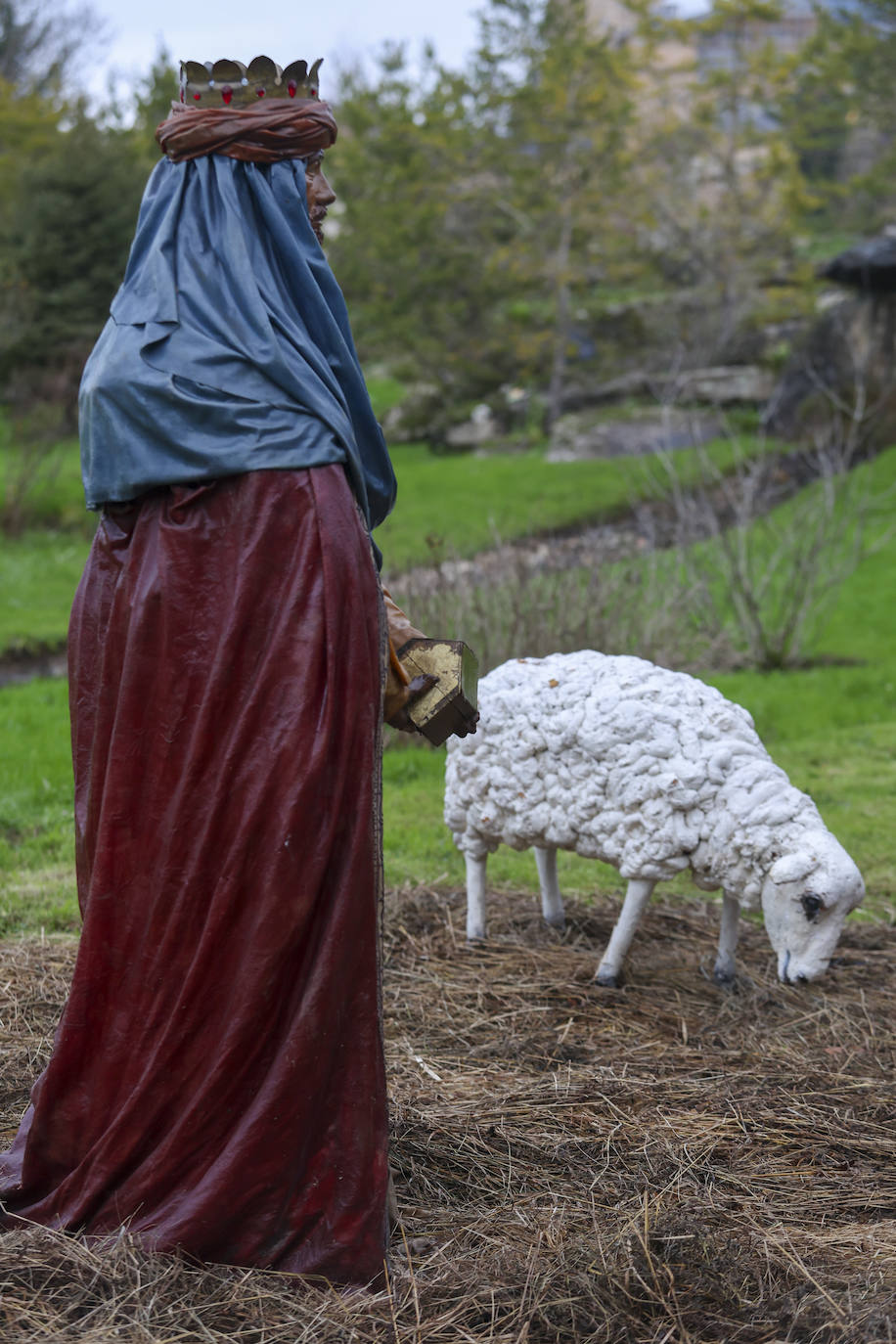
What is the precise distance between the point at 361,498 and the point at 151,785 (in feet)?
2.70

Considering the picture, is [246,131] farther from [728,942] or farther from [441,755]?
[441,755]

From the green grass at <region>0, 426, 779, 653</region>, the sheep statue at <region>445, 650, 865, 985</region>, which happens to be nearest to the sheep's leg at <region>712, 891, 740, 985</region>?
the sheep statue at <region>445, 650, 865, 985</region>

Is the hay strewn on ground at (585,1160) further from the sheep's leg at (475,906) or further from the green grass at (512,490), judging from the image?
the green grass at (512,490)

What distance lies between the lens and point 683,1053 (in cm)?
486

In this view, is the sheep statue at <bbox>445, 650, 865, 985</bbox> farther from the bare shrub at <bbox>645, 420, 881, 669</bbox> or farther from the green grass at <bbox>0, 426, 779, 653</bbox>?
the bare shrub at <bbox>645, 420, 881, 669</bbox>

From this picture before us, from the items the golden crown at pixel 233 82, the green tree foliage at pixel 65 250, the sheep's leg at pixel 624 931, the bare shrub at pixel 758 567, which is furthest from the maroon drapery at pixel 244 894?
the green tree foliage at pixel 65 250

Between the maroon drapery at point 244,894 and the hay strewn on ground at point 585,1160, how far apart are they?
17cm

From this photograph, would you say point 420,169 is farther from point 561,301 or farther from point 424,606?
point 424,606

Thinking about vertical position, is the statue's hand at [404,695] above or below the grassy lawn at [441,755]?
above

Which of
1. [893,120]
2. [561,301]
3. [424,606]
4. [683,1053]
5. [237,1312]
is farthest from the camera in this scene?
[893,120]

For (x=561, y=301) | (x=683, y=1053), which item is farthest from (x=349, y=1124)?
(x=561, y=301)

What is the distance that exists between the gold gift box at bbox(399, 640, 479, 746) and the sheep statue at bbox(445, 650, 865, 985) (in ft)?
6.20

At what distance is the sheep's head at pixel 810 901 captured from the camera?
480 centimetres

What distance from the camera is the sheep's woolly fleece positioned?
16.5 feet
